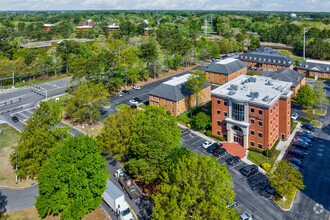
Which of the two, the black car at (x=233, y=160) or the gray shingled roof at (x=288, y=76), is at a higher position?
the gray shingled roof at (x=288, y=76)

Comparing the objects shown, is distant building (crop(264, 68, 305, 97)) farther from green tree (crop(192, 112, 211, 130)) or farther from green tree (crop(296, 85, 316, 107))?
green tree (crop(192, 112, 211, 130))

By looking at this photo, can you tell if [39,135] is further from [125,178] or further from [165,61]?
[165,61]

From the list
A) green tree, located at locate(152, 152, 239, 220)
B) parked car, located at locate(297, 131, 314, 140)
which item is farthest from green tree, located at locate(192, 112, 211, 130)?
green tree, located at locate(152, 152, 239, 220)

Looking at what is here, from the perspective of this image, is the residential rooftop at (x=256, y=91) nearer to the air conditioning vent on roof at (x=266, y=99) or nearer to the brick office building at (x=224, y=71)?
the air conditioning vent on roof at (x=266, y=99)

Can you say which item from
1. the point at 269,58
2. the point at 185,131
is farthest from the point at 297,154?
the point at 269,58

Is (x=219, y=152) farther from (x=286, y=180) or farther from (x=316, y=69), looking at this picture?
(x=316, y=69)

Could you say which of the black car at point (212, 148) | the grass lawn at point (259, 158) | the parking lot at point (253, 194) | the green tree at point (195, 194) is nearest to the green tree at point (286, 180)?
the parking lot at point (253, 194)

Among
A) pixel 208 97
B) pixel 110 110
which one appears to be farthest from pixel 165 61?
pixel 110 110
